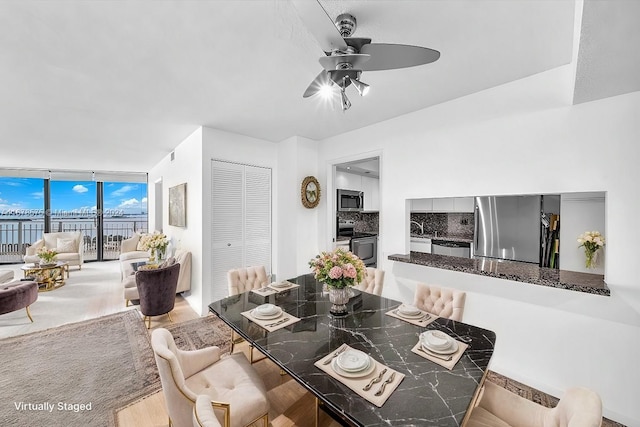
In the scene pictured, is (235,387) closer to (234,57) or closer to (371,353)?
(371,353)

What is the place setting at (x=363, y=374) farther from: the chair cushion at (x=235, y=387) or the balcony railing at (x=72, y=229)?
the balcony railing at (x=72, y=229)

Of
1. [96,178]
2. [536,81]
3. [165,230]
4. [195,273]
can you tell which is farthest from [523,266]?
[96,178]

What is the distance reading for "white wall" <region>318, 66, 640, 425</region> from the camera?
1825 mm

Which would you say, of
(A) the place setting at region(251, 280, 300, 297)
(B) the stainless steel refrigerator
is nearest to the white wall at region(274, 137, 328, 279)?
(A) the place setting at region(251, 280, 300, 297)

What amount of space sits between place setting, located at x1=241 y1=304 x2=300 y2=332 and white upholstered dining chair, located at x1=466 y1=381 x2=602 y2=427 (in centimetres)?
111

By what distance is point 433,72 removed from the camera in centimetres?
216

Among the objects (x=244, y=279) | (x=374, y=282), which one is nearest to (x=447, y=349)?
(x=374, y=282)

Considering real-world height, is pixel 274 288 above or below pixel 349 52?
below

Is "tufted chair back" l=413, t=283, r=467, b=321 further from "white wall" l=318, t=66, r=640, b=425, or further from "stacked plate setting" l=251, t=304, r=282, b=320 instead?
"stacked plate setting" l=251, t=304, r=282, b=320

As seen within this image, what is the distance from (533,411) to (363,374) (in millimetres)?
860

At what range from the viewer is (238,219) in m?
4.00

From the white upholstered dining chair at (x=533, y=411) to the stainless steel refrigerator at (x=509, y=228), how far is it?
7.48ft

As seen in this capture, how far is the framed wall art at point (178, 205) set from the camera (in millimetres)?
4077

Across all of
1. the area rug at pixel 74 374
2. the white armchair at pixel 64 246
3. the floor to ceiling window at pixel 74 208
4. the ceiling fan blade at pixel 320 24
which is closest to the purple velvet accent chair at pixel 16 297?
the area rug at pixel 74 374
